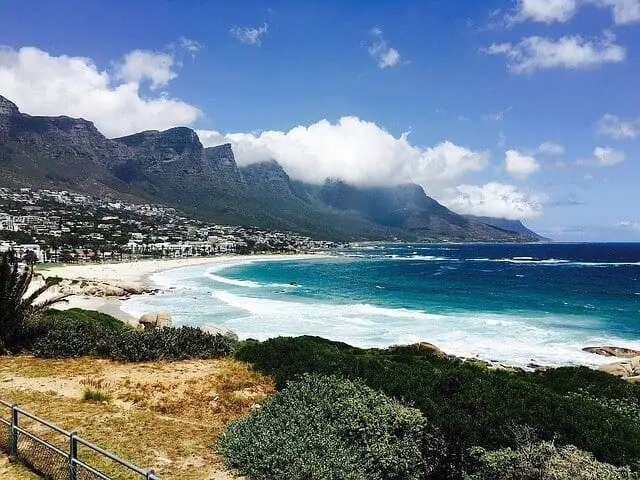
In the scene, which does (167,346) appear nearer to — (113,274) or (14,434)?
(14,434)

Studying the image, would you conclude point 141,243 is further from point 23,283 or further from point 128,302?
point 23,283

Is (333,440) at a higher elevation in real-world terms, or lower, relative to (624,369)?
higher

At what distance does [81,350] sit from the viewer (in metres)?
13.8

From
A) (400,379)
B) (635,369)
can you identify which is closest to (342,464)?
(400,379)

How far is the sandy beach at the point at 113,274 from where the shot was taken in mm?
47438

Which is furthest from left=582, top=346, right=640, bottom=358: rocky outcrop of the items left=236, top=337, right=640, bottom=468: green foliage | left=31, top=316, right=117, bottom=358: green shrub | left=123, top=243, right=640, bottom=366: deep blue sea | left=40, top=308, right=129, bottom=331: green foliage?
left=31, top=316, right=117, bottom=358: green shrub

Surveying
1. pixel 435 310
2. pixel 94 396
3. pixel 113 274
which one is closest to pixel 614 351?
pixel 435 310

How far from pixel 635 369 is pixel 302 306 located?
3011 cm

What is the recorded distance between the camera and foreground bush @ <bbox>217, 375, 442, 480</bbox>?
22.6 feet

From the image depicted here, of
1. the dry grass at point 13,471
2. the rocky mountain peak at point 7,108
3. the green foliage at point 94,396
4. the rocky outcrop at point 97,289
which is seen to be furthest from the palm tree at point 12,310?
the rocky mountain peak at point 7,108

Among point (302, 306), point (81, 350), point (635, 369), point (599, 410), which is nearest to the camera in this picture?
point (599, 410)

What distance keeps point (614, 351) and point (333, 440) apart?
28810 mm

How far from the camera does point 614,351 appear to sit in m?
29.4

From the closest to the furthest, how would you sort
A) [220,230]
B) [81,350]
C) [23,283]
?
[81,350]
[23,283]
[220,230]
